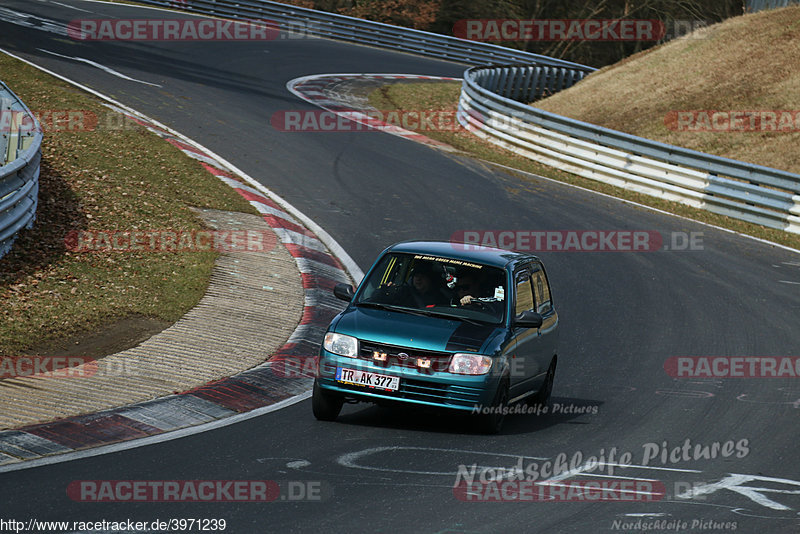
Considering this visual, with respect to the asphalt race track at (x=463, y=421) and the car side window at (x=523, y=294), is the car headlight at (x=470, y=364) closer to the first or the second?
the asphalt race track at (x=463, y=421)

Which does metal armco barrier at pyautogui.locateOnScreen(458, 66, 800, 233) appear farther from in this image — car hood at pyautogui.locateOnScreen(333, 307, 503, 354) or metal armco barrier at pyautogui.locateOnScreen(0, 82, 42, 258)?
car hood at pyautogui.locateOnScreen(333, 307, 503, 354)

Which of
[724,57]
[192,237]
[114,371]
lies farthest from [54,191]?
[724,57]

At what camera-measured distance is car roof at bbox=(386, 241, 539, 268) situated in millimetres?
10461

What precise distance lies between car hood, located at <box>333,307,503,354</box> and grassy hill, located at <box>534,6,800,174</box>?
60.1 ft

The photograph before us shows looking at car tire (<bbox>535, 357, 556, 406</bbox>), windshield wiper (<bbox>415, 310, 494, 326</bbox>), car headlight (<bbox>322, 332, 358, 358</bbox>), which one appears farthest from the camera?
car tire (<bbox>535, 357, 556, 406</bbox>)

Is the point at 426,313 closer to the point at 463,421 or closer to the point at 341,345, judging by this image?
the point at 341,345

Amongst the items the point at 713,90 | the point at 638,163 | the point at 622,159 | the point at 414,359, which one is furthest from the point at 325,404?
the point at 713,90

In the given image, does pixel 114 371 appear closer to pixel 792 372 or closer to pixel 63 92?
pixel 792 372

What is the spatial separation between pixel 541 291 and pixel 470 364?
7.65ft

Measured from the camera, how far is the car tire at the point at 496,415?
9297 millimetres

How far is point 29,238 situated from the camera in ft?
45.6

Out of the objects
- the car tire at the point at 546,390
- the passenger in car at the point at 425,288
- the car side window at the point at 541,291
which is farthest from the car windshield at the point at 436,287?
the car tire at the point at 546,390

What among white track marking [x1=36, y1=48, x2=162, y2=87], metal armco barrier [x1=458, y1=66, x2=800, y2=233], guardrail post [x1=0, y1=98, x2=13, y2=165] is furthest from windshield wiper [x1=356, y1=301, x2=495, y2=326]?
white track marking [x1=36, y1=48, x2=162, y2=87]

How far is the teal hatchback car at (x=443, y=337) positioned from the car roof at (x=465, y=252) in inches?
0.5
